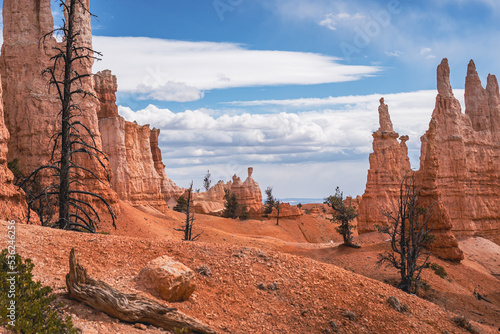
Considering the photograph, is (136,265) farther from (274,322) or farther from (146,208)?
(146,208)

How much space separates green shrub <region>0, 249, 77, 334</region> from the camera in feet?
18.6

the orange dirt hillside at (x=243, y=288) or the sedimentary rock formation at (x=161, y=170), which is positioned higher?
the sedimentary rock formation at (x=161, y=170)

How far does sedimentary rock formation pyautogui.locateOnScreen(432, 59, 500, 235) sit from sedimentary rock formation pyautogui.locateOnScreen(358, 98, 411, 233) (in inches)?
156

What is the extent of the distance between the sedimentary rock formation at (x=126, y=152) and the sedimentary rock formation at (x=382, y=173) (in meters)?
21.0

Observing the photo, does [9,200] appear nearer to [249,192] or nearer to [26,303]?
[26,303]

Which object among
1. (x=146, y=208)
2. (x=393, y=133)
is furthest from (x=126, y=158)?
(x=393, y=133)

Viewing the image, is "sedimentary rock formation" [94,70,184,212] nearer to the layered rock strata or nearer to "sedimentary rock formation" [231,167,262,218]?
the layered rock strata

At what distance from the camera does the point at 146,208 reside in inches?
1590

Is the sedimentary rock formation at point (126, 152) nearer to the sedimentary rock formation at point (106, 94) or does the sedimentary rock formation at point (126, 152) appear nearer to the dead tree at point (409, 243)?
the sedimentary rock formation at point (106, 94)

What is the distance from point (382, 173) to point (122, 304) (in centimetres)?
3664

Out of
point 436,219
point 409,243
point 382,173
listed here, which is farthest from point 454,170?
point 409,243

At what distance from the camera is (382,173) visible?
40.1m

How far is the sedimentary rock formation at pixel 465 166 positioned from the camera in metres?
38.4

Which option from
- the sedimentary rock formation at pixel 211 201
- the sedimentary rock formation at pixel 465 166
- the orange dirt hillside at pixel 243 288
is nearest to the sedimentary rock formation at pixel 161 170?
the sedimentary rock formation at pixel 211 201
